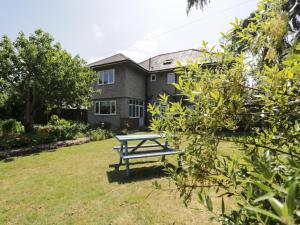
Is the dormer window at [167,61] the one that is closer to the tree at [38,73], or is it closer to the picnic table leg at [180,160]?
the tree at [38,73]

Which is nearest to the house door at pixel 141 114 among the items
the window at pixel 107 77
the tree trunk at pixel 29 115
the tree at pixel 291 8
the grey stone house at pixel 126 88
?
the grey stone house at pixel 126 88

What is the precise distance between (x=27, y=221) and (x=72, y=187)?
1.32 m

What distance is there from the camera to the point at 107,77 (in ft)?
62.2

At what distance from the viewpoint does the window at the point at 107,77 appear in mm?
18562

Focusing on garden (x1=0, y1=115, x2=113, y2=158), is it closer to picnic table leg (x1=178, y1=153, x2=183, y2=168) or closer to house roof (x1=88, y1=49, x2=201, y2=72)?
house roof (x1=88, y1=49, x2=201, y2=72)

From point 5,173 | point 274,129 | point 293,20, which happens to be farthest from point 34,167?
point 293,20

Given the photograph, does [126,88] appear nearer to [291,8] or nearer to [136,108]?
[136,108]

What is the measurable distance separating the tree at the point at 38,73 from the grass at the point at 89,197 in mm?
5498

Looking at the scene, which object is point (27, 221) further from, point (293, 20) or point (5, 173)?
point (293, 20)

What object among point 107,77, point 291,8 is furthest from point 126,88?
point 291,8

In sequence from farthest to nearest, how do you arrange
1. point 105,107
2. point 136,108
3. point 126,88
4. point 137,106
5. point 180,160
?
point 137,106
point 136,108
point 105,107
point 126,88
point 180,160

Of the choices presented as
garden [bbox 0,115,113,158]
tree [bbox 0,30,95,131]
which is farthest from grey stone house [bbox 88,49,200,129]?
tree [bbox 0,30,95,131]

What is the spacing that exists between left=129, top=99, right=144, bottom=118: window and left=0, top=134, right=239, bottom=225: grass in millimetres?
12509

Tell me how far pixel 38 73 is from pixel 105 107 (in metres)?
9.08
